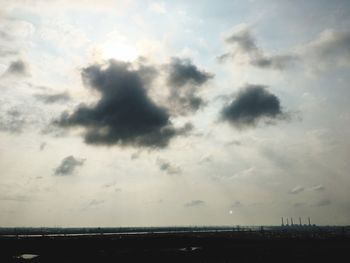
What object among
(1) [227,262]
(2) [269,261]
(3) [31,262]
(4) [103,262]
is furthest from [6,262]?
(2) [269,261]

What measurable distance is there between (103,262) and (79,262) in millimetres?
3238

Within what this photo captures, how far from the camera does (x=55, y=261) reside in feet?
156

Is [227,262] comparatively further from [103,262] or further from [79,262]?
[79,262]

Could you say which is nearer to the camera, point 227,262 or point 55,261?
point 227,262

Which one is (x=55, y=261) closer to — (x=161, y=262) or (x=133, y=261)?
(x=133, y=261)

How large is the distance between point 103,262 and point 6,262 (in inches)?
550

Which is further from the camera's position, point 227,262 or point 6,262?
point 6,262

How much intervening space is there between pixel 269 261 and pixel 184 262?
1135cm

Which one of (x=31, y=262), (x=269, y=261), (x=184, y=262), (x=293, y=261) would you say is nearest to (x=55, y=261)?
(x=31, y=262)

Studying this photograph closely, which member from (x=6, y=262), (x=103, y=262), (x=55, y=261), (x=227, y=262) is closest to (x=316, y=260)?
(x=227, y=262)

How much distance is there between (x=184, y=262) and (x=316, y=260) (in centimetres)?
1836

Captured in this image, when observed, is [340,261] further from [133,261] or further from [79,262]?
[79,262]

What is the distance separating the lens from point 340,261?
44.9 meters

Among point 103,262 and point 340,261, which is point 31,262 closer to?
point 103,262
